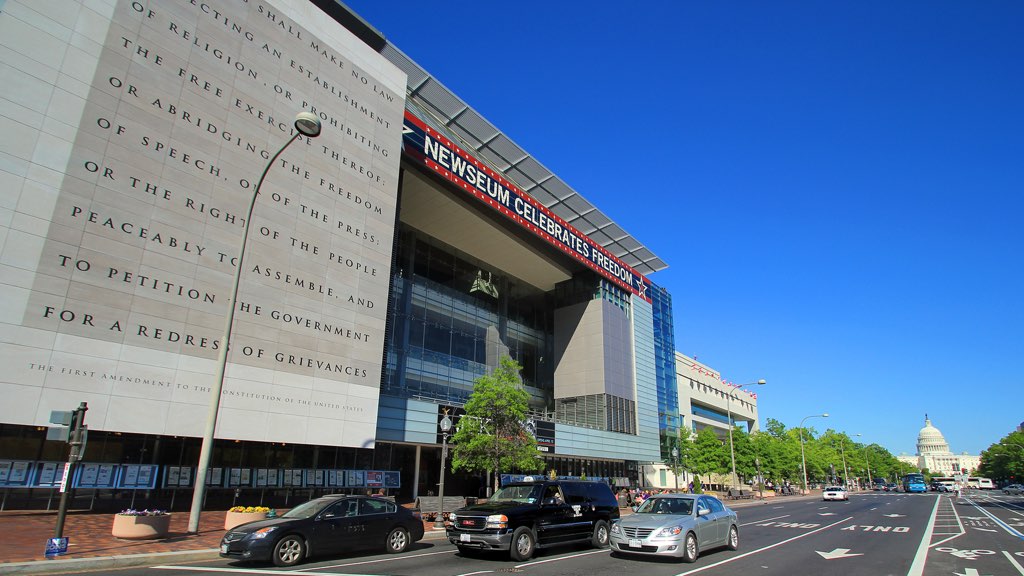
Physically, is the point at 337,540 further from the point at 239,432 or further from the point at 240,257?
the point at 239,432

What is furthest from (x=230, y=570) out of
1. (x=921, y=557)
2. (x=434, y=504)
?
(x=434, y=504)

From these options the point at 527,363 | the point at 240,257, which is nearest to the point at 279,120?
the point at 240,257

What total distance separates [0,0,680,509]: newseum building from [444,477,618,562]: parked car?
12328 millimetres

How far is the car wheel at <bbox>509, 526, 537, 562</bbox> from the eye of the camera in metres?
13.0

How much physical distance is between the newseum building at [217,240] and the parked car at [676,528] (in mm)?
14984

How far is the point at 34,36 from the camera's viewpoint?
2048cm

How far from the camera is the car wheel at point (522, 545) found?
13.0 m

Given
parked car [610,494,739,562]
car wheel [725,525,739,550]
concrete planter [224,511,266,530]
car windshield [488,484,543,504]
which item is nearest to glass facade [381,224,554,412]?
concrete planter [224,511,266,530]

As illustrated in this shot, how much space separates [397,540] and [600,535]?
573 centimetres

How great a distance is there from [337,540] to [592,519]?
6995mm

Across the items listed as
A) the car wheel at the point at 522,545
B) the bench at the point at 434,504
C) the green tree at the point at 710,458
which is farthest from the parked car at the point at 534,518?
the green tree at the point at 710,458

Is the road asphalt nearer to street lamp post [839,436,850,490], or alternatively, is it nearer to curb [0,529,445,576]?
curb [0,529,445,576]

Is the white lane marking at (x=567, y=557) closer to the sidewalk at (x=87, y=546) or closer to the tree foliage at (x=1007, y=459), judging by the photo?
the sidewalk at (x=87, y=546)

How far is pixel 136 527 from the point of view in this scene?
14375 millimetres
